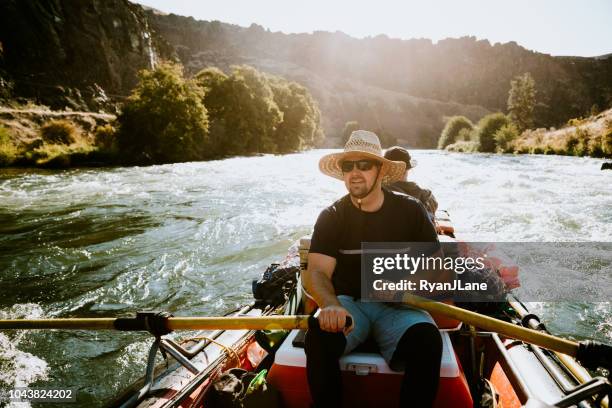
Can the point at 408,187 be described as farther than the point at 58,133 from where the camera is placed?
No

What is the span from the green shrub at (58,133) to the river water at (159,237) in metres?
4.85

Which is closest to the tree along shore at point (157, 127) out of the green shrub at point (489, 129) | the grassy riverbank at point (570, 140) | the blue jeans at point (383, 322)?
the blue jeans at point (383, 322)

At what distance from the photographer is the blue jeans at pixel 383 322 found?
2090mm

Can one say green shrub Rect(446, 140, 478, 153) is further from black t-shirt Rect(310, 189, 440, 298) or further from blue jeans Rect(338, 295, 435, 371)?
blue jeans Rect(338, 295, 435, 371)

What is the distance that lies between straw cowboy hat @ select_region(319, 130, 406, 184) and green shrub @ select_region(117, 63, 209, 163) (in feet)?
77.0

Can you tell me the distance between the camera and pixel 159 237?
8664 millimetres

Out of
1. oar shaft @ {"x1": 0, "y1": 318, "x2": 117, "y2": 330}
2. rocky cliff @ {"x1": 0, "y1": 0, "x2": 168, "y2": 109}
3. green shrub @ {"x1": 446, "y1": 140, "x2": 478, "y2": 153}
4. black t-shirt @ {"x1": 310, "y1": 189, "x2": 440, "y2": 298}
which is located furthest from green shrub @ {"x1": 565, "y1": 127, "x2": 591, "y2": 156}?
rocky cliff @ {"x1": 0, "y1": 0, "x2": 168, "y2": 109}

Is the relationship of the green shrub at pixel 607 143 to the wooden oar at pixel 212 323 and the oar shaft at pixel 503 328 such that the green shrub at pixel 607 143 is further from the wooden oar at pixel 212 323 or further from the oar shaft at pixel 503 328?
the wooden oar at pixel 212 323

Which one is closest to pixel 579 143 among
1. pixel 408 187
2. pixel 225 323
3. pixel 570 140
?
pixel 570 140

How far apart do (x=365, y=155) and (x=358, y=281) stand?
34.4 inches

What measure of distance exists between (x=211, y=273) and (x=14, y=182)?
1318 cm

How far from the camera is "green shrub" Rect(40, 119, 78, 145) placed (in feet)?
73.6

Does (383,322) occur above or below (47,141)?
below

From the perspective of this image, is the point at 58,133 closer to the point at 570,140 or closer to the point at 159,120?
the point at 159,120
